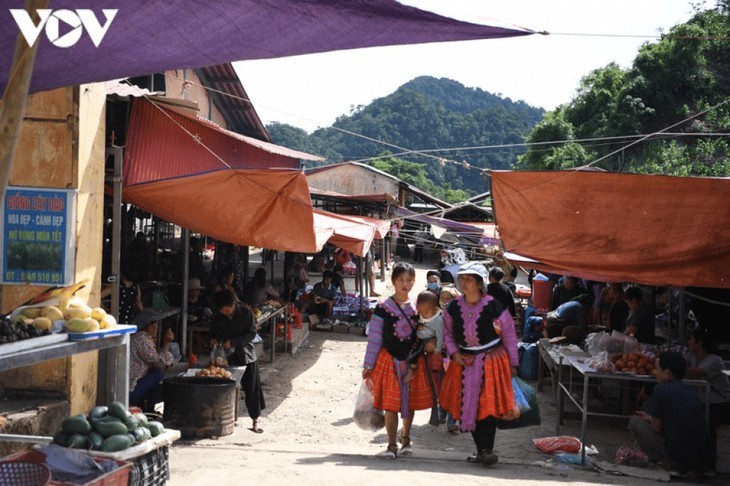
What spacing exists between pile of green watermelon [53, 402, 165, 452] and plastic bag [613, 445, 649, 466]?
455 centimetres

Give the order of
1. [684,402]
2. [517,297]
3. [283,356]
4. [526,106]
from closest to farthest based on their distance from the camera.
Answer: [684,402] → [283,356] → [517,297] → [526,106]

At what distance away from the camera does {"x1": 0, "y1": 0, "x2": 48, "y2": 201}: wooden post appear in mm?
3209

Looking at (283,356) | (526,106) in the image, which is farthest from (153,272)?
(526,106)

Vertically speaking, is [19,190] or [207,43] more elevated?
[207,43]

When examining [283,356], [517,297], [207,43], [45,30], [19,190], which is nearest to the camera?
[45,30]

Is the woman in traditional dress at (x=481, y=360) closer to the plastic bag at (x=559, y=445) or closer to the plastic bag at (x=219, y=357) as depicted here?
the plastic bag at (x=559, y=445)

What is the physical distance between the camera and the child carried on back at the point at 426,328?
278 inches

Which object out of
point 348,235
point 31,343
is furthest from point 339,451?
point 348,235

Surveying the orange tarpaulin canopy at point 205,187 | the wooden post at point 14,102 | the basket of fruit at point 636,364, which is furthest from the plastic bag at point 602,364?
the wooden post at point 14,102

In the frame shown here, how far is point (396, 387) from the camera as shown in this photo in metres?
7.03

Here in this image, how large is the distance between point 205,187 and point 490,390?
3568 millimetres

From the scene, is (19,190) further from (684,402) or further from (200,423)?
(684,402)

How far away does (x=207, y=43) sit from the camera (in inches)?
168

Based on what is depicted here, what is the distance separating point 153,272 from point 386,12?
11.3m
